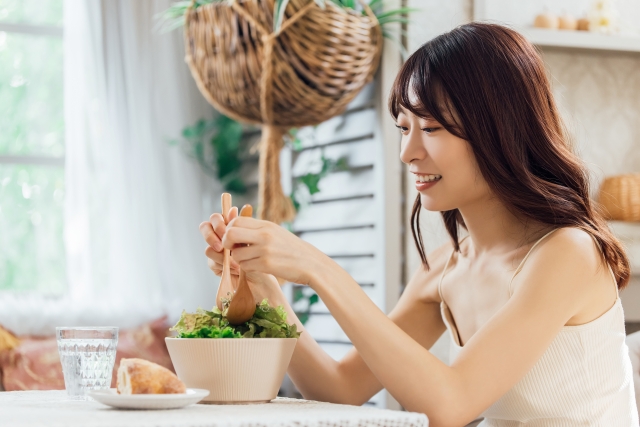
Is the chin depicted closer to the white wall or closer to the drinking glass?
the drinking glass

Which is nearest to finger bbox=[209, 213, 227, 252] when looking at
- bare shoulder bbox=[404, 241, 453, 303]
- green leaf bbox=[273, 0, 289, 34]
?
bare shoulder bbox=[404, 241, 453, 303]

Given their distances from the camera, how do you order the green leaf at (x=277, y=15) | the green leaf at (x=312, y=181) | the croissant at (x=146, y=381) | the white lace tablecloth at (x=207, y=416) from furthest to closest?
the green leaf at (x=312, y=181) < the green leaf at (x=277, y=15) < the croissant at (x=146, y=381) < the white lace tablecloth at (x=207, y=416)

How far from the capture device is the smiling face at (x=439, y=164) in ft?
4.55

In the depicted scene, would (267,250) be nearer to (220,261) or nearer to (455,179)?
(220,261)

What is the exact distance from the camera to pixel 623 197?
2.62 meters

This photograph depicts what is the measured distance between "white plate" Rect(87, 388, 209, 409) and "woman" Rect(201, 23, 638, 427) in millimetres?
326

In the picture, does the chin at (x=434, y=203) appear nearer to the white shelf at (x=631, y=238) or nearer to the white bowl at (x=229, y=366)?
the white bowl at (x=229, y=366)

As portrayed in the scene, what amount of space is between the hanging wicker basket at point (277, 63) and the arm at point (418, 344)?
1.22 metres

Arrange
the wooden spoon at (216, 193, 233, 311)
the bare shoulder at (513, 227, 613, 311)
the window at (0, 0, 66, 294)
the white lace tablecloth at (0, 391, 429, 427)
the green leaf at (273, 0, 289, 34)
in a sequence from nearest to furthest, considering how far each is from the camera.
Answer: the white lace tablecloth at (0, 391, 429, 427)
the wooden spoon at (216, 193, 233, 311)
the bare shoulder at (513, 227, 613, 311)
the green leaf at (273, 0, 289, 34)
the window at (0, 0, 66, 294)

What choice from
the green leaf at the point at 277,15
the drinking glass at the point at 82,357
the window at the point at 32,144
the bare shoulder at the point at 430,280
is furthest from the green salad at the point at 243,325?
the window at the point at 32,144

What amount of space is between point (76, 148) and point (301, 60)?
1.07 m

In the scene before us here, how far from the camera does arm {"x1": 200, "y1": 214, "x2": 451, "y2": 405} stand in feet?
4.48

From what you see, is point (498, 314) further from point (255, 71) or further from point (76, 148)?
point (76, 148)

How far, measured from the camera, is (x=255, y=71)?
2375 millimetres
